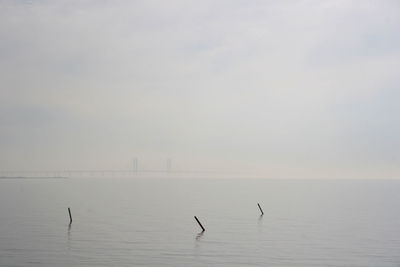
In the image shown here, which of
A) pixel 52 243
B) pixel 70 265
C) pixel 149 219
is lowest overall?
pixel 70 265

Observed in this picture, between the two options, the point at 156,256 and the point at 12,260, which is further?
the point at 156,256

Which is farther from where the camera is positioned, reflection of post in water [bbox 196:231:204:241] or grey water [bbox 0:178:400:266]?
reflection of post in water [bbox 196:231:204:241]

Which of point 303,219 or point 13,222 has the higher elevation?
point 303,219

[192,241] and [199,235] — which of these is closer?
[192,241]

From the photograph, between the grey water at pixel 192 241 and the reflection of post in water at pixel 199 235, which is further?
the reflection of post in water at pixel 199 235

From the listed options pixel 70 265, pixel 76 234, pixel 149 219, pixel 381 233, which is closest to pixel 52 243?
pixel 76 234

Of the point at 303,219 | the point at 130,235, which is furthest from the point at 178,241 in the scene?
the point at 303,219

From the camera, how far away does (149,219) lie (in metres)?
78.4

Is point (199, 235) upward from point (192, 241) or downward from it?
upward

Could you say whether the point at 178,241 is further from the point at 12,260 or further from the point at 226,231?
the point at 12,260

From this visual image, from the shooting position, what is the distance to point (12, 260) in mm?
40781

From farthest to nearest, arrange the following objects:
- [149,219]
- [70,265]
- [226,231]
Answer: [149,219] < [226,231] < [70,265]

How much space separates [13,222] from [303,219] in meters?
48.4

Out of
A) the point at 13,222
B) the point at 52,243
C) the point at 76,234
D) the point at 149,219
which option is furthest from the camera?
the point at 149,219
